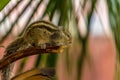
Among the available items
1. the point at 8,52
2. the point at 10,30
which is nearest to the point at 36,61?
the point at 10,30

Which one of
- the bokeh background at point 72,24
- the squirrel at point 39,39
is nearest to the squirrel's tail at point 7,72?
the squirrel at point 39,39

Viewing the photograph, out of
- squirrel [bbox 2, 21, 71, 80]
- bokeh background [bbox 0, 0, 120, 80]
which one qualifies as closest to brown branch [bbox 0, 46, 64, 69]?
squirrel [bbox 2, 21, 71, 80]

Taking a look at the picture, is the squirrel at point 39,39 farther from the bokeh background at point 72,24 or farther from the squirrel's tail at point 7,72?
the bokeh background at point 72,24

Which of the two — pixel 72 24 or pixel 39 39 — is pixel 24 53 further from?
A: pixel 72 24

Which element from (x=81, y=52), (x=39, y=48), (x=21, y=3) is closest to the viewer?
(x=39, y=48)

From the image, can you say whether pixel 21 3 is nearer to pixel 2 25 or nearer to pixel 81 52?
pixel 2 25

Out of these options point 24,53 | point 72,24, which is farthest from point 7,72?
point 72,24
